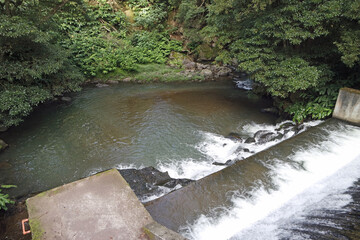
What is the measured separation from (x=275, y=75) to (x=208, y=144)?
12.8 ft

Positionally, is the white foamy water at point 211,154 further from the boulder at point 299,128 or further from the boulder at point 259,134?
the boulder at point 259,134

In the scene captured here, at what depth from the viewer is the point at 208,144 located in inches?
379

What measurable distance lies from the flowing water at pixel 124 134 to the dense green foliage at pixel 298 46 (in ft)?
8.14

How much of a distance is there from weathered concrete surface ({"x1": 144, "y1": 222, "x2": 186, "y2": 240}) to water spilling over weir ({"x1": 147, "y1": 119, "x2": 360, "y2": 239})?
3.48 ft

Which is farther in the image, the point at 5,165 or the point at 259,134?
the point at 259,134

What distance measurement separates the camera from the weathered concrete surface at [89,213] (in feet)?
12.3

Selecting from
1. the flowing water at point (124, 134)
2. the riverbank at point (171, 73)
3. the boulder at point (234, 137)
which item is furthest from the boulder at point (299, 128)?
the riverbank at point (171, 73)

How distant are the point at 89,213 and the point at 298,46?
35.2 ft

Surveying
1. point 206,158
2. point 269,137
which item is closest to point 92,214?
point 206,158

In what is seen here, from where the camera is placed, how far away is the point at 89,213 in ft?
13.4

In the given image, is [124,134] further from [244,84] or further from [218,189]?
[244,84]

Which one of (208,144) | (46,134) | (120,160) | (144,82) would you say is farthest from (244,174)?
(144,82)

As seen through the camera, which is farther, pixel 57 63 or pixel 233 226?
pixel 57 63

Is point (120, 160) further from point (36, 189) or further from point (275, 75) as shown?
point (275, 75)
